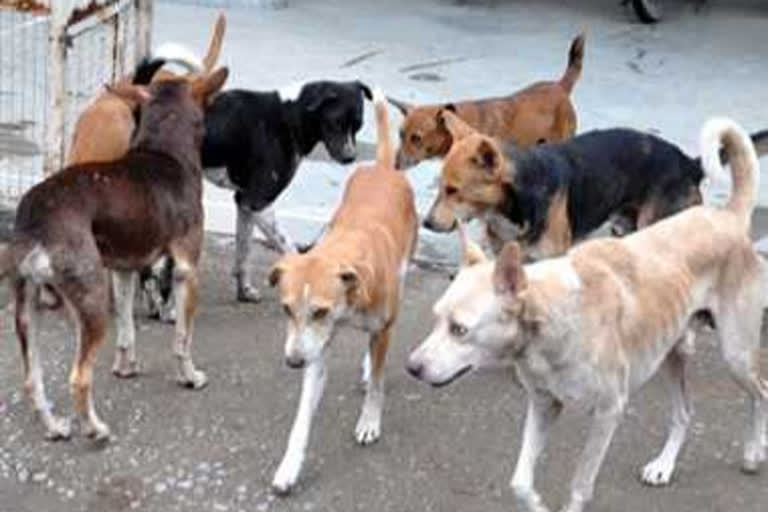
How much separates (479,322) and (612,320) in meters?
0.49

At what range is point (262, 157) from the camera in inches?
247

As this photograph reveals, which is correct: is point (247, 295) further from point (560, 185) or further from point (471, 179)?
point (560, 185)

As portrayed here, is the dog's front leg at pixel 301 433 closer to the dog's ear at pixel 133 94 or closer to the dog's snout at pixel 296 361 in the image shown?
the dog's snout at pixel 296 361

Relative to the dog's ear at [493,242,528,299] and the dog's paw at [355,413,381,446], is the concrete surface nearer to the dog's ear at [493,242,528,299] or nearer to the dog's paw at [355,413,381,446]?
the dog's paw at [355,413,381,446]

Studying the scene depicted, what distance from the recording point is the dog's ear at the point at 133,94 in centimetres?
568

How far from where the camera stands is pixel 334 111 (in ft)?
21.0

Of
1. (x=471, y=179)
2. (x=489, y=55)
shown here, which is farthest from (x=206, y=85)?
(x=489, y=55)

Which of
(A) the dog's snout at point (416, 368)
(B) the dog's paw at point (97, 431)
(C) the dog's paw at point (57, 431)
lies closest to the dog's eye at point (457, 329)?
(A) the dog's snout at point (416, 368)

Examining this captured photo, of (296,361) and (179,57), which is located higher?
(179,57)

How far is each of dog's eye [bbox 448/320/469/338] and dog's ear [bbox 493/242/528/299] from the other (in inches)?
5.2

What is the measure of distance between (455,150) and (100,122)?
52.5 inches

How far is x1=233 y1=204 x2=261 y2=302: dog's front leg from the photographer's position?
6.30 m

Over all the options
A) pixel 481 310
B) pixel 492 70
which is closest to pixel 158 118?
pixel 481 310

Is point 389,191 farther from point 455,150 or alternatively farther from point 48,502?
point 48,502
